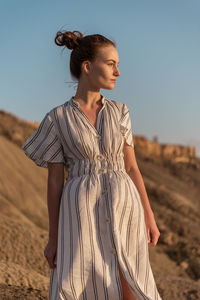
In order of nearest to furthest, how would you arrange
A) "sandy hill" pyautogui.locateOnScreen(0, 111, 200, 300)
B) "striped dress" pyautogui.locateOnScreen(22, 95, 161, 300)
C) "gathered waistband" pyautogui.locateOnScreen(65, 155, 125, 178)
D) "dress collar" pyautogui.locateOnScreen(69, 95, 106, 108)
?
"striped dress" pyautogui.locateOnScreen(22, 95, 161, 300), "gathered waistband" pyautogui.locateOnScreen(65, 155, 125, 178), "dress collar" pyautogui.locateOnScreen(69, 95, 106, 108), "sandy hill" pyautogui.locateOnScreen(0, 111, 200, 300)

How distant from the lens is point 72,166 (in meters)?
2.46

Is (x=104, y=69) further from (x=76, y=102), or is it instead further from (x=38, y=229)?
(x=38, y=229)

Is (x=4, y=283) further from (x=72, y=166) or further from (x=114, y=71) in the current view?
(x=114, y=71)

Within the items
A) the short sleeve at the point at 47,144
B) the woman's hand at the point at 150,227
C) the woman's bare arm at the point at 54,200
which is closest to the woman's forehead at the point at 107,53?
the short sleeve at the point at 47,144

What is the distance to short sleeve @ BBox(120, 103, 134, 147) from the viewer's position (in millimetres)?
2527

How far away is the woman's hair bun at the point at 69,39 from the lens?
252cm

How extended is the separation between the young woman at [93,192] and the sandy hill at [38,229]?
1.27m

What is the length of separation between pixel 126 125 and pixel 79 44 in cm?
53

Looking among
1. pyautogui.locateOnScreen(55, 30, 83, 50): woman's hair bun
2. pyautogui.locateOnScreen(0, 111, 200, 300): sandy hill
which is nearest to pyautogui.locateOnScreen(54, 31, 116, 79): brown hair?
pyautogui.locateOnScreen(55, 30, 83, 50): woman's hair bun

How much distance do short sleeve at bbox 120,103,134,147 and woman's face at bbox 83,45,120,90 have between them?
0.69 ft

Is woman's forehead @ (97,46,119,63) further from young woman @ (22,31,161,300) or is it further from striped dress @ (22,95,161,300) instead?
striped dress @ (22,95,161,300)

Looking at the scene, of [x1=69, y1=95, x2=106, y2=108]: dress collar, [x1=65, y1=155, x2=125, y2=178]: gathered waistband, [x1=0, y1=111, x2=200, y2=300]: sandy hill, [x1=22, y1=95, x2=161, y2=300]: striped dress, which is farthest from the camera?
[x1=0, y1=111, x2=200, y2=300]: sandy hill

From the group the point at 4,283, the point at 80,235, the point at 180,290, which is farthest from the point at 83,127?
the point at 180,290

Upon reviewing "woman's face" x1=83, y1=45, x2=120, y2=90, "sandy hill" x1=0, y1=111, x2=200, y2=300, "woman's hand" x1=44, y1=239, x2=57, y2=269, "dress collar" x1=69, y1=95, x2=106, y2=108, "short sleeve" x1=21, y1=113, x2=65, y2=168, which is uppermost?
"woman's face" x1=83, y1=45, x2=120, y2=90
